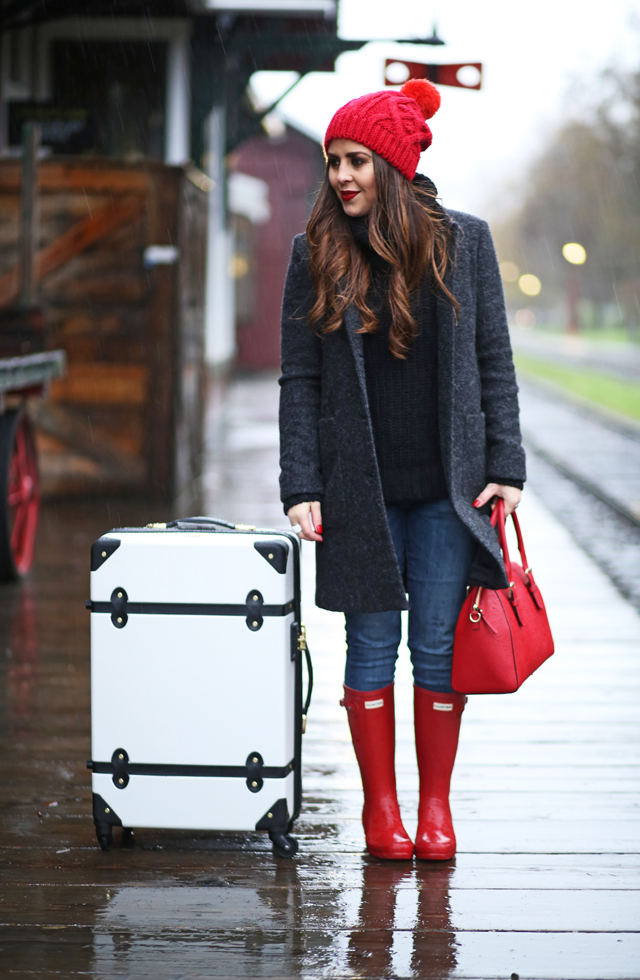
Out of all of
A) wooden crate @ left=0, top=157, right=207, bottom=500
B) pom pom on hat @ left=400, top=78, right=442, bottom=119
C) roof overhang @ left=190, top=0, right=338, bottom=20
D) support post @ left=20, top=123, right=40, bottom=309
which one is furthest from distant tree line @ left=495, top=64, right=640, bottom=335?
pom pom on hat @ left=400, top=78, right=442, bottom=119

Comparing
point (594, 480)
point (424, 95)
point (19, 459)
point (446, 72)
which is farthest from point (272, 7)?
point (424, 95)

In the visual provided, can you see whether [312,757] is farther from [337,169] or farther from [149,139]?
[149,139]

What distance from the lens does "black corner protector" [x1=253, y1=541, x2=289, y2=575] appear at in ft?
9.27

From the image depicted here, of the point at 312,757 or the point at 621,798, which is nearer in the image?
the point at 621,798

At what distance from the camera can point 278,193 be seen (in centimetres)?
2964

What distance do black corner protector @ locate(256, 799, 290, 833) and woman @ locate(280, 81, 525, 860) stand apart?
0.23m

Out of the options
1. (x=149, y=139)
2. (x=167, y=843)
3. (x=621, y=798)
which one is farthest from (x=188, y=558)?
(x=149, y=139)

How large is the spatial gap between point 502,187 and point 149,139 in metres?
75.2

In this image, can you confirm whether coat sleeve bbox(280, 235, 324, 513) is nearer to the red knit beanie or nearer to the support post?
the red knit beanie

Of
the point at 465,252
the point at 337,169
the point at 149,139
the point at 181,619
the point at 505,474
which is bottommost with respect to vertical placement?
the point at 181,619

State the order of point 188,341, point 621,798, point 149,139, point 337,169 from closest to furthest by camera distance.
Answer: point 337,169, point 621,798, point 188,341, point 149,139

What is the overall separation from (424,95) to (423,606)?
121 centimetres

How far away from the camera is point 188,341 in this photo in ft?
29.0

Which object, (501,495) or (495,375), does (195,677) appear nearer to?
(501,495)
